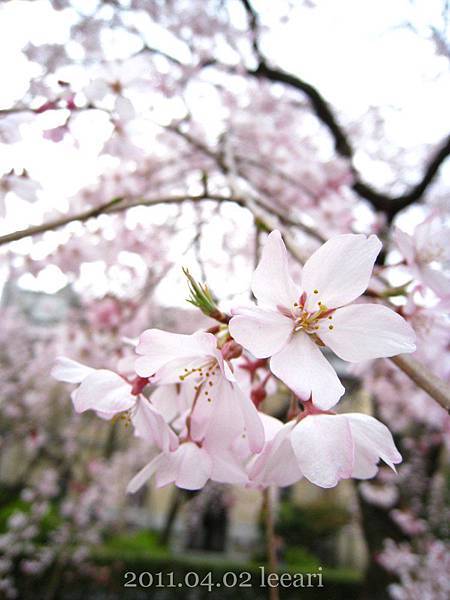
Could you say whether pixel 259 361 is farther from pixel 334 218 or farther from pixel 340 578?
pixel 340 578

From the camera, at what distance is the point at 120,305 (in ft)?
7.75

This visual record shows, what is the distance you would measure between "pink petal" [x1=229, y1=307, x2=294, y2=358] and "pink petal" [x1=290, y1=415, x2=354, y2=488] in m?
0.11

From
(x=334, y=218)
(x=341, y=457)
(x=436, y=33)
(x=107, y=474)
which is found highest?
(x=436, y=33)

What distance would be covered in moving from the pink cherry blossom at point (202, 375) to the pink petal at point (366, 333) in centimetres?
15

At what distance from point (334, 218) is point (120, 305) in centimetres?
149

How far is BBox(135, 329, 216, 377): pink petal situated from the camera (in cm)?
56

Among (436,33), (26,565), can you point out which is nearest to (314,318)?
(436,33)

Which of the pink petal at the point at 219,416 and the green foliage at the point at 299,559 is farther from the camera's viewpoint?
the green foliage at the point at 299,559

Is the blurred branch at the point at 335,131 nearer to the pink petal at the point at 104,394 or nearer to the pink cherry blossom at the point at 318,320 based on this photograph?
the pink cherry blossom at the point at 318,320

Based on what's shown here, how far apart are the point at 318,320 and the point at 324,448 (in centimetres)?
17

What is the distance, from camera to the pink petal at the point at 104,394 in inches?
24.2

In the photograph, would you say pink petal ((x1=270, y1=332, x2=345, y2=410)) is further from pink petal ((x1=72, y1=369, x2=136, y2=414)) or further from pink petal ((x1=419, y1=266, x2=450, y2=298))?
pink petal ((x1=419, y1=266, x2=450, y2=298))

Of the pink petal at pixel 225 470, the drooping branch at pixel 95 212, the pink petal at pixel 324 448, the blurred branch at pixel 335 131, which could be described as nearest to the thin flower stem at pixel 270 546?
the pink petal at pixel 225 470

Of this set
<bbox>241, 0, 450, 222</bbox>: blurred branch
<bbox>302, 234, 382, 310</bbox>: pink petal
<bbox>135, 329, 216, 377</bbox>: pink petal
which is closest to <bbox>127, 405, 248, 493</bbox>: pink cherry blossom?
<bbox>135, 329, 216, 377</bbox>: pink petal
